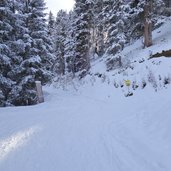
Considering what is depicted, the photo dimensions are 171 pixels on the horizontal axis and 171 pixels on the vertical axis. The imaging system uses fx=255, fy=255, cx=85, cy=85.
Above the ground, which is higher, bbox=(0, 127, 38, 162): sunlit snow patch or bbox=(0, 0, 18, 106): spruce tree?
bbox=(0, 0, 18, 106): spruce tree

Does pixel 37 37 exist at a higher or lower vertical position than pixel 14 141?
higher

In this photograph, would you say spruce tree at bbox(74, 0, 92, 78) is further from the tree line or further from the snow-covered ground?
the snow-covered ground

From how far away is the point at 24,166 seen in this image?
14.1ft

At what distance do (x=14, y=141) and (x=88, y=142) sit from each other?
65.4 inches

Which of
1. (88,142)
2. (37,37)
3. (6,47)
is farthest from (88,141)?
(37,37)

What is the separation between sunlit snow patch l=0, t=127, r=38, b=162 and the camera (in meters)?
5.04

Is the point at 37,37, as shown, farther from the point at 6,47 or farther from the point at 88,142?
the point at 88,142

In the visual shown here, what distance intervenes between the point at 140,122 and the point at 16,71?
10865 millimetres

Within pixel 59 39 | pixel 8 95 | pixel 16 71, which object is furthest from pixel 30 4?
pixel 59 39

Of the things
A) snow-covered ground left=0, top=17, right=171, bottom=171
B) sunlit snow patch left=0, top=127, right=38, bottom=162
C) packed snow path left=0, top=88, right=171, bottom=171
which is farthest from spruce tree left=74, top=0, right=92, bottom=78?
sunlit snow patch left=0, top=127, right=38, bottom=162

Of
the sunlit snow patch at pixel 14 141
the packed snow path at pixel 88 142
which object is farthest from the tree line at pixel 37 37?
the sunlit snow patch at pixel 14 141

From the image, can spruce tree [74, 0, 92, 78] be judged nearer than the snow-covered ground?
No

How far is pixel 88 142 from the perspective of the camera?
5328 millimetres

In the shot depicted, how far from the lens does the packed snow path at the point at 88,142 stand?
4.20m
